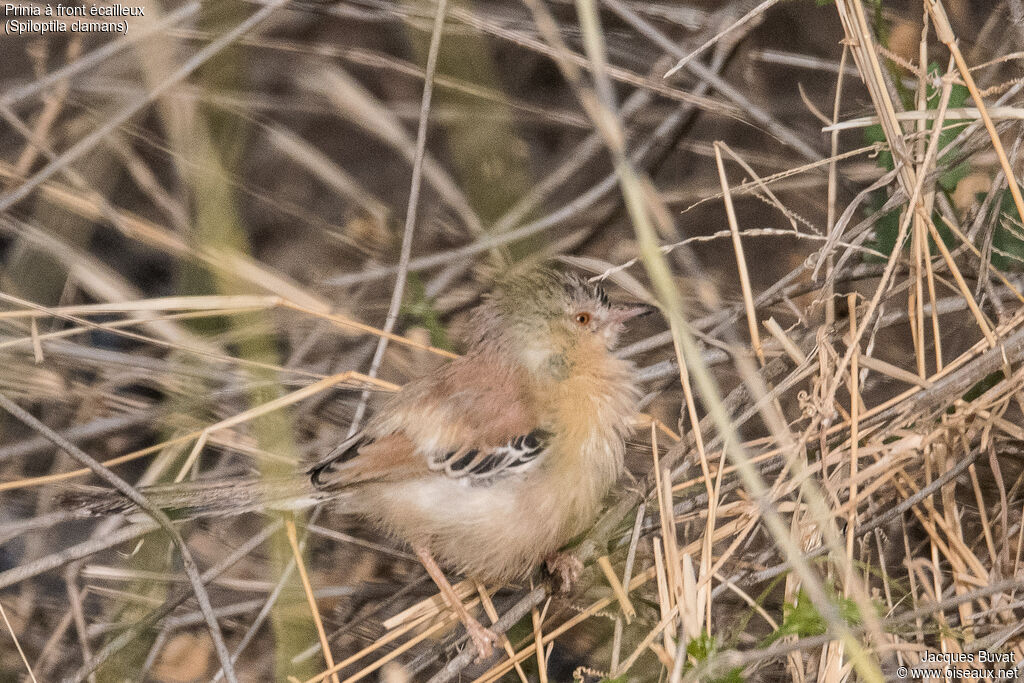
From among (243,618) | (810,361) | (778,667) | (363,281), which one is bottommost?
(243,618)

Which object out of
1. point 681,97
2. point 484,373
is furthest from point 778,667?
point 681,97

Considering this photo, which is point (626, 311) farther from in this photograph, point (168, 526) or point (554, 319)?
point (168, 526)

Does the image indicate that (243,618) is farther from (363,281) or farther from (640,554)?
(640,554)

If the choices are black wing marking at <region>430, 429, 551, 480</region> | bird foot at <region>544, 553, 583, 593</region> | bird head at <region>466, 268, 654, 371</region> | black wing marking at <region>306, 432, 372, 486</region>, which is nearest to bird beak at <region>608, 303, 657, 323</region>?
bird head at <region>466, 268, 654, 371</region>

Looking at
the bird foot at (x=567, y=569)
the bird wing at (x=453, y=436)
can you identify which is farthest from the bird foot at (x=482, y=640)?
the bird wing at (x=453, y=436)

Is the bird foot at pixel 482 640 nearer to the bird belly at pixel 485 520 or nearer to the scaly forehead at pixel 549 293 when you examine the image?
the bird belly at pixel 485 520

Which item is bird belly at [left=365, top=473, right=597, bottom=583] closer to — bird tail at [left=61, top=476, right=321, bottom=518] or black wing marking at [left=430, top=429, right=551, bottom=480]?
black wing marking at [left=430, top=429, right=551, bottom=480]
